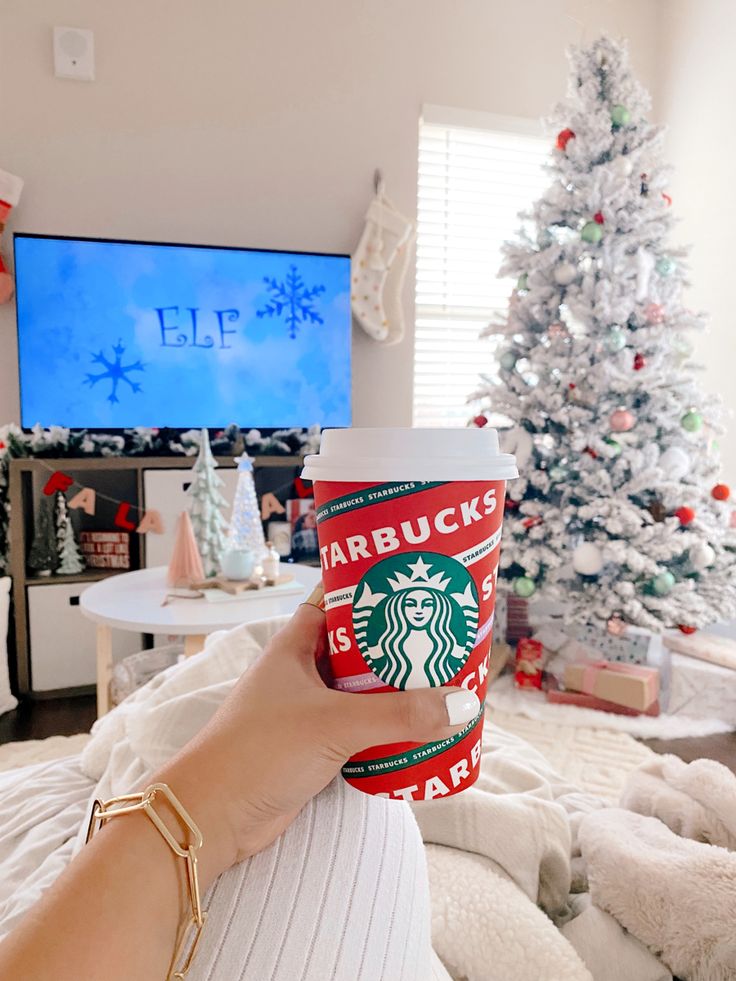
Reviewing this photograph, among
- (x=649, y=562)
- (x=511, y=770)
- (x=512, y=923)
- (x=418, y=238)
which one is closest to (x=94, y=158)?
(x=418, y=238)

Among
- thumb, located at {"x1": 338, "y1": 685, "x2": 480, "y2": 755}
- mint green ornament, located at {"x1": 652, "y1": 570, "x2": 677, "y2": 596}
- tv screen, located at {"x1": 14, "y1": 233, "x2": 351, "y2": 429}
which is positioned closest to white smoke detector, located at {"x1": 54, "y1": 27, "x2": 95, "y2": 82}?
tv screen, located at {"x1": 14, "y1": 233, "x2": 351, "y2": 429}

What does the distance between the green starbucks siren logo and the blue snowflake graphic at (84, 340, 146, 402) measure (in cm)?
258

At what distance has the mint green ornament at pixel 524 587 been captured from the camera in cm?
254

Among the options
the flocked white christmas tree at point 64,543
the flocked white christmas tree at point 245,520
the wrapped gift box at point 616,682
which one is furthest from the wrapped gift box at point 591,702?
the flocked white christmas tree at point 64,543

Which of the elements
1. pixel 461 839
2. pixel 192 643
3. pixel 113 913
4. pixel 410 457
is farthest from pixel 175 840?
pixel 192 643

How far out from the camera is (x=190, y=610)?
6.04 ft

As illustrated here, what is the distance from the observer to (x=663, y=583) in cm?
246

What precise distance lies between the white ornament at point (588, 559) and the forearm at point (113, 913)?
2.22 metres

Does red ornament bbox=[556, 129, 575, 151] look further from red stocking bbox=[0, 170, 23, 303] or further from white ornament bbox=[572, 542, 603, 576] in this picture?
red stocking bbox=[0, 170, 23, 303]

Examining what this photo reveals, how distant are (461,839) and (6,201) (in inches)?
115

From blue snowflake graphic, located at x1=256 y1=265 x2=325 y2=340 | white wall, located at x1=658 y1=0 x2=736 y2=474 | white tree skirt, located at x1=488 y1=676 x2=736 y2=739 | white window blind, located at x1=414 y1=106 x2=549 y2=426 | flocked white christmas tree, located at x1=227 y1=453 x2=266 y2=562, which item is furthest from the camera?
white window blind, located at x1=414 y1=106 x2=549 y2=426

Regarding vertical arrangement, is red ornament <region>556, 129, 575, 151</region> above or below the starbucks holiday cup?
above

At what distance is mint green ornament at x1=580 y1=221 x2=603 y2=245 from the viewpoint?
2.57m

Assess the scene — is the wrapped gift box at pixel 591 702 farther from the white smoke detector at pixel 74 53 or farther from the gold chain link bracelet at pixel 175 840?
the white smoke detector at pixel 74 53
